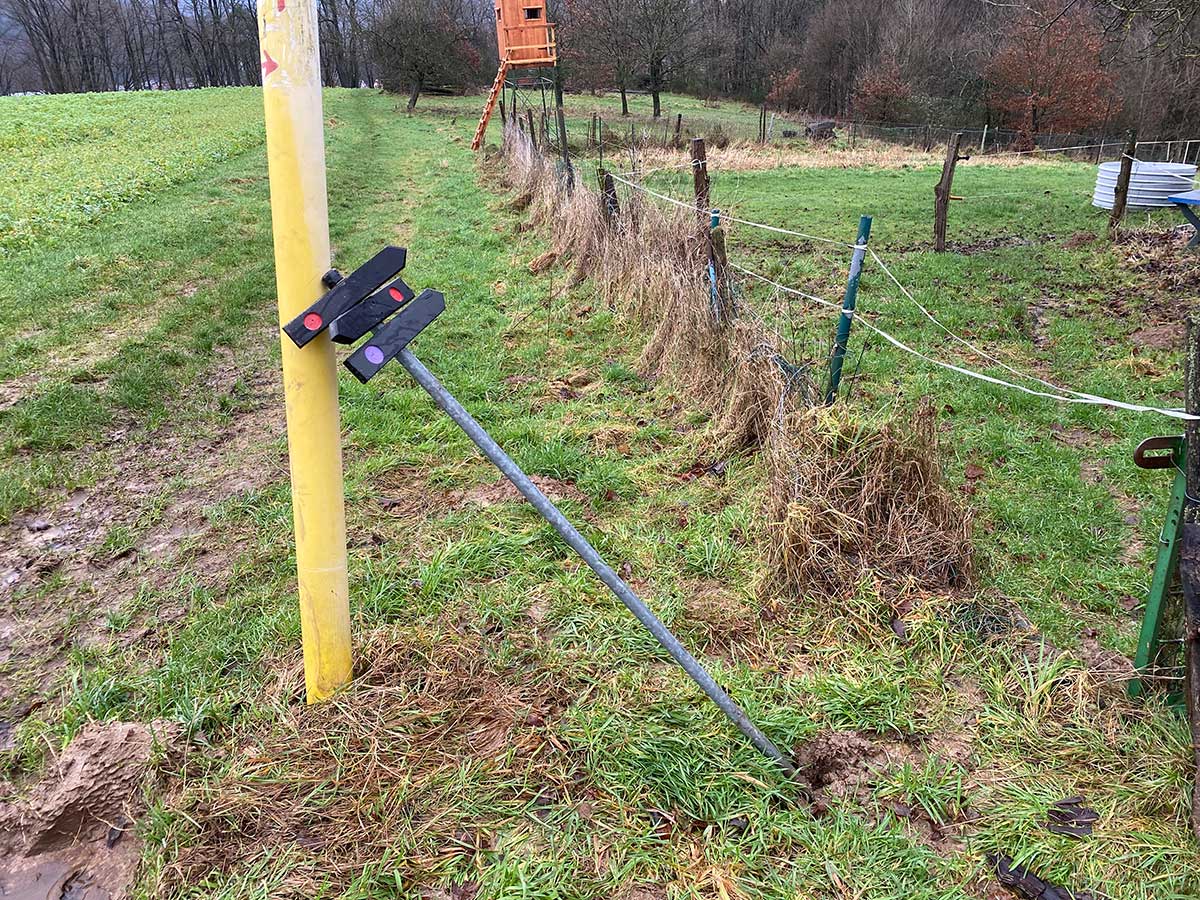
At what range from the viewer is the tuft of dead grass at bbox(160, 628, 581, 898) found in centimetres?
200

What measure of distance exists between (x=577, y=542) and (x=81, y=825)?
1.65 meters

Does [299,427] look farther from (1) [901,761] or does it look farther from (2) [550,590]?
(1) [901,761]

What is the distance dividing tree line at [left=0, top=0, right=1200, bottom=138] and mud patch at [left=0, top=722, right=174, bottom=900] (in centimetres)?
2571

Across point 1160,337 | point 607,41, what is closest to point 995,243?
point 1160,337

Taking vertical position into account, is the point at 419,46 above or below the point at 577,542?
above

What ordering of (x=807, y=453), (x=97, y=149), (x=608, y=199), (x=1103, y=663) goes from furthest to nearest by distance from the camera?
(x=97, y=149), (x=608, y=199), (x=807, y=453), (x=1103, y=663)

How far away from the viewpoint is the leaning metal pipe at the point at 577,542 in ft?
6.46

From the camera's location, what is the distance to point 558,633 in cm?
291

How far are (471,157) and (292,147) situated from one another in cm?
1939

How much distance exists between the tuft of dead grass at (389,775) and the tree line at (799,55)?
81.6 ft

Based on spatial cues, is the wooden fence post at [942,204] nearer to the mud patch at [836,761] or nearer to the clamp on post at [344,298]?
the mud patch at [836,761]

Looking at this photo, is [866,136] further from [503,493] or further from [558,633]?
[558,633]

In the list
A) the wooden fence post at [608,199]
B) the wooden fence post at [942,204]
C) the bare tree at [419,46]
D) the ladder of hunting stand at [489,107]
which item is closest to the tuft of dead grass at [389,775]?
the wooden fence post at [608,199]

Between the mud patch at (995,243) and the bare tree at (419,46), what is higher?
the bare tree at (419,46)
